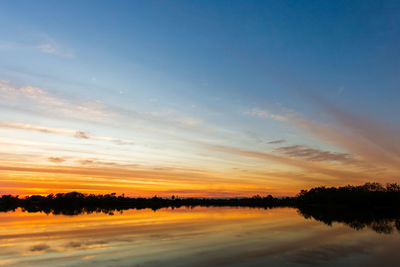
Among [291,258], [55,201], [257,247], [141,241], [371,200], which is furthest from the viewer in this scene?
[55,201]

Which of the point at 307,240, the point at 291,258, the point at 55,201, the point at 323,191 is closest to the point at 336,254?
the point at 291,258

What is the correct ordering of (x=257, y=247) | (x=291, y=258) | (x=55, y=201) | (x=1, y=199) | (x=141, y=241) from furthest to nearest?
(x=1, y=199) → (x=55, y=201) → (x=141, y=241) → (x=257, y=247) → (x=291, y=258)

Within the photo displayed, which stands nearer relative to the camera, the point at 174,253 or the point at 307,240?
the point at 174,253

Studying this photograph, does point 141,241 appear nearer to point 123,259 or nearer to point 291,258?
point 123,259

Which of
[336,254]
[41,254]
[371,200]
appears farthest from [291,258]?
[371,200]

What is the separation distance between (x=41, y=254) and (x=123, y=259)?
6568mm

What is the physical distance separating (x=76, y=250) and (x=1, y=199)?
186713 millimetres

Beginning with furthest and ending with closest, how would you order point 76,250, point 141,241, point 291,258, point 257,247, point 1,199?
point 1,199, point 141,241, point 257,247, point 76,250, point 291,258

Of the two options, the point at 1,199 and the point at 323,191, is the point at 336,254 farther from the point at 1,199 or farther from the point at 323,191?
the point at 1,199

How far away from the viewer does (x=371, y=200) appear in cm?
13350

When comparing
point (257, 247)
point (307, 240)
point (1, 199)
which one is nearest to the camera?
point (257, 247)

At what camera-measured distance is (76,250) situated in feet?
76.1

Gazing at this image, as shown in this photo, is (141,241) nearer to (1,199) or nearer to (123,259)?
(123,259)

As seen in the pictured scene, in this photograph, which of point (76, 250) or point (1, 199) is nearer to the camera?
point (76, 250)
